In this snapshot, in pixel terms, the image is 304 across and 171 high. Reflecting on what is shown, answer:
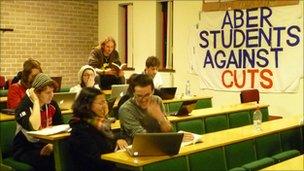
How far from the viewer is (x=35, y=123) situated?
369 cm

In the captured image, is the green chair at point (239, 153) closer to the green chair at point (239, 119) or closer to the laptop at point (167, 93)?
the green chair at point (239, 119)

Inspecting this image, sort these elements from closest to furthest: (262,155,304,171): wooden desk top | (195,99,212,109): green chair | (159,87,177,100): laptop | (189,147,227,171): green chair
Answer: (262,155,304,171): wooden desk top, (189,147,227,171): green chair, (159,87,177,100): laptop, (195,99,212,109): green chair

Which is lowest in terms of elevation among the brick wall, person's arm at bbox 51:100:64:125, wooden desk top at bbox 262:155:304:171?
wooden desk top at bbox 262:155:304:171

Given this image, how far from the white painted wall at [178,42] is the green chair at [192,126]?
2476 millimetres

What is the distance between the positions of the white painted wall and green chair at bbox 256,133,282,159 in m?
2.57

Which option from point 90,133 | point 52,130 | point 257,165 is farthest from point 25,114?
point 257,165

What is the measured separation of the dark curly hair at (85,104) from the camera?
3.25m

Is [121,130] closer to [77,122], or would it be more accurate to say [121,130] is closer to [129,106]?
[129,106]

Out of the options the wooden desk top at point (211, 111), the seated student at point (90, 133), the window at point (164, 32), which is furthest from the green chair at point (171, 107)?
the window at point (164, 32)

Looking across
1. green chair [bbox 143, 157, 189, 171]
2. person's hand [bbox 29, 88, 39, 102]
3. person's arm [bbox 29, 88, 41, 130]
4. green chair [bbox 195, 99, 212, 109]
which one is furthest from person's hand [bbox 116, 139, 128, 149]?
green chair [bbox 195, 99, 212, 109]

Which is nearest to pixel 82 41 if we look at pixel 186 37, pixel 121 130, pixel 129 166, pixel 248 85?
pixel 186 37

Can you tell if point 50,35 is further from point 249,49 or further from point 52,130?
point 52,130

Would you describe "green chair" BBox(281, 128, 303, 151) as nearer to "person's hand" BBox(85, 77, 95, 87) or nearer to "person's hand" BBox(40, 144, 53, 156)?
"person's hand" BBox(40, 144, 53, 156)

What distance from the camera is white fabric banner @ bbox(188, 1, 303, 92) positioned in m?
6.50
